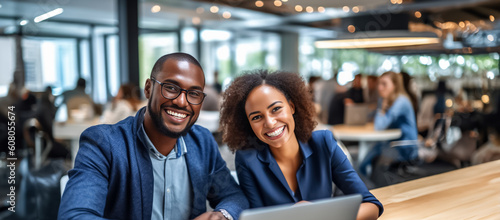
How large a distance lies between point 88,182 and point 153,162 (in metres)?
0.17

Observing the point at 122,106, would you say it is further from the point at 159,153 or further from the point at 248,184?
the point at 248,184

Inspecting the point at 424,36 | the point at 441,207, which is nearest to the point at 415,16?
the point at 424,36

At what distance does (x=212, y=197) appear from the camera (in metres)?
1.21

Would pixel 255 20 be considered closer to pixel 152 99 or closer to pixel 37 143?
pixel 37 143

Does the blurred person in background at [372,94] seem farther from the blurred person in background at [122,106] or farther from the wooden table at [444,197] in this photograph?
the blurred person in background at [122,106]

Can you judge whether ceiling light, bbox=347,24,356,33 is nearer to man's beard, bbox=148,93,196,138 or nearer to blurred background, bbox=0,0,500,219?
blurred background, bbox=0,0,500,219

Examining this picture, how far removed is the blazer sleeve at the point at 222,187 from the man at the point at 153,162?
0.03m

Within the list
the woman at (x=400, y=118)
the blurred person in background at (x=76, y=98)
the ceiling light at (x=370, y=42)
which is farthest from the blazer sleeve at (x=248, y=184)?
the woman at (x=400, y=118)

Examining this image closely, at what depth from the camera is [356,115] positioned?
14.0ft

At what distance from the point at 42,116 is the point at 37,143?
5.0 inches

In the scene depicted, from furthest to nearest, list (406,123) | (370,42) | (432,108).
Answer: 1. (432,108)
2. (406,123)
3. (370,42)

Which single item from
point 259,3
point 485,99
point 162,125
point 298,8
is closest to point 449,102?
point 485,99

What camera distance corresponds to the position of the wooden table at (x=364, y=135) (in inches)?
144

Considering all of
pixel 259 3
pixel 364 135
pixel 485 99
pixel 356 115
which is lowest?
pixel 364 135
